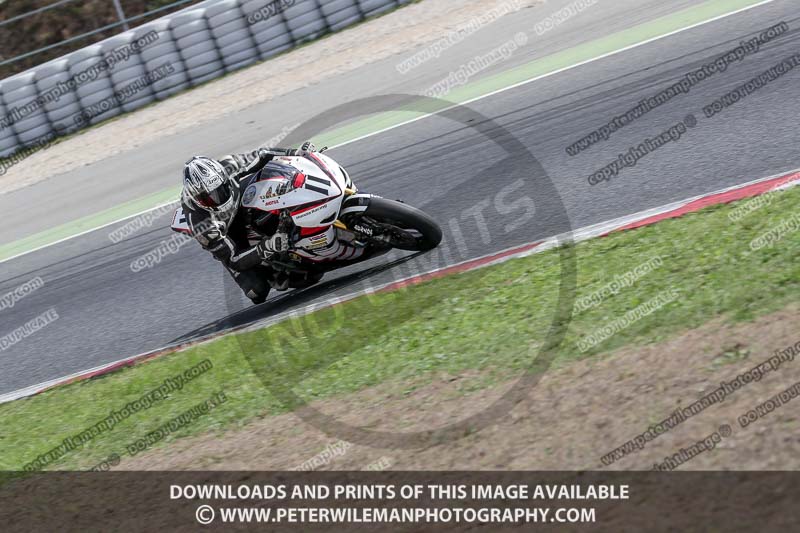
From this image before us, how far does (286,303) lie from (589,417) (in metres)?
4.26

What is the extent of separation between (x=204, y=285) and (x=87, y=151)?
7.13 metres

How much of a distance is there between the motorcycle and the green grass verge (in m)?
0.57

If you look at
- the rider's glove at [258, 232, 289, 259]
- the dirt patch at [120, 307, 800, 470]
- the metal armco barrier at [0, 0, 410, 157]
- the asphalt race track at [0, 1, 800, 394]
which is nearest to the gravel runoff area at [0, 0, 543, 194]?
the metal armco barrier at [0, 0, 410, 157]

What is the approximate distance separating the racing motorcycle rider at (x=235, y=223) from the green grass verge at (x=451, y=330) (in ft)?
1.86

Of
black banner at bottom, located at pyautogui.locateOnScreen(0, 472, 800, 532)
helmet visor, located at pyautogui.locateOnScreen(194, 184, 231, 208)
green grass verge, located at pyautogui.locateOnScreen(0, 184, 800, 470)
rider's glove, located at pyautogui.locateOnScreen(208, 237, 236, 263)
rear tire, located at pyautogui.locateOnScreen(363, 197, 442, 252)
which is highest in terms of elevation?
helmet visor, located at pyautogui.locateOnScreen(194, 184, 231, 208)

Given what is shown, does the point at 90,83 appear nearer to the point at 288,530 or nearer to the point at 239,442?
the point at 239,442

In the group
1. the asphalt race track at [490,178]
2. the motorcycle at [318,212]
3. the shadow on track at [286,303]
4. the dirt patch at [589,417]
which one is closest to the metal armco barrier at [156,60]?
the asphalt race track at [490,178]

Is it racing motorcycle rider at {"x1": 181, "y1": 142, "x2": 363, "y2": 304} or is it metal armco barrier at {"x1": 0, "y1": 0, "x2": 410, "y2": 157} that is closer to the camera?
racing motorcycle rider at {"x1": 181, "y1": 142, "x2": 363, "y2": 304}

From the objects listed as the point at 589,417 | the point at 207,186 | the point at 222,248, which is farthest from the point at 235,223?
the point at 589,417

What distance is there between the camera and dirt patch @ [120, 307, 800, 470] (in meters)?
4.22

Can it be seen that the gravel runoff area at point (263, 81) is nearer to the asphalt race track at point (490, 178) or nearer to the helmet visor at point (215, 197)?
the asphalt race track at point (490, 178)

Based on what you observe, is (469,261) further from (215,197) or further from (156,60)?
(156,60)

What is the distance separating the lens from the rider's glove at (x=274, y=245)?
25.3 feet

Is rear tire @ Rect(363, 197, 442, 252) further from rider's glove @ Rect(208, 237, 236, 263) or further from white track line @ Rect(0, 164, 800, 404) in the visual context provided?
rider's glove @ Rect(208, 237, 236, 263)
